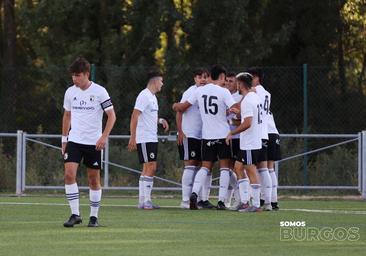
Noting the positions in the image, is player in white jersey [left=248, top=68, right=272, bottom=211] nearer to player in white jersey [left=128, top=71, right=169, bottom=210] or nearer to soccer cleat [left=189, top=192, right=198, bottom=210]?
soccer cleat [left=189, top=192, right=198, bottom=210]

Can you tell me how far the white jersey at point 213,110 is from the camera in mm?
17453

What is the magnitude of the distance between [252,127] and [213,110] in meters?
1.11

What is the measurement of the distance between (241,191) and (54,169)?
28.5 feet

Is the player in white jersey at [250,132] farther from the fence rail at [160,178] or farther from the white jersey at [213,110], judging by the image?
the fence rail at [160,178]

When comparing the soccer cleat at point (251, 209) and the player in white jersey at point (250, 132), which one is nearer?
the player in white jersey at point (250, 132)

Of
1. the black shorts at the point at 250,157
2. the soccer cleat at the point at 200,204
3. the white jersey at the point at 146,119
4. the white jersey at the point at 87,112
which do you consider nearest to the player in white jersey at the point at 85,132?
the white jersey at the point at 87,112

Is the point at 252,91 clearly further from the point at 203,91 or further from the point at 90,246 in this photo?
the point at 90,246

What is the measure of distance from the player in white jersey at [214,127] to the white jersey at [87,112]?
3.65 meters

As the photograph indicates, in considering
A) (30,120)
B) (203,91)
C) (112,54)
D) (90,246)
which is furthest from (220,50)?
(90,246)

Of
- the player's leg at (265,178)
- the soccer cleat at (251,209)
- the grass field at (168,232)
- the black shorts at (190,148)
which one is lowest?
the grass field at (168,232)

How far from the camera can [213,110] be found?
1752cm

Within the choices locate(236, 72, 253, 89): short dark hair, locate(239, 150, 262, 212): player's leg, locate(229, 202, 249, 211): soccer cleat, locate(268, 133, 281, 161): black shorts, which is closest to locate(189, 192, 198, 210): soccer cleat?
locate(229, 202, 249, 211): soccer cleat

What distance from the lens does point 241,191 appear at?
55.6 feet

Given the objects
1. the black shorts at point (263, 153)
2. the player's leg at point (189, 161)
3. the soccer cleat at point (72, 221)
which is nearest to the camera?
the soccer cleat at point (72, 221)
